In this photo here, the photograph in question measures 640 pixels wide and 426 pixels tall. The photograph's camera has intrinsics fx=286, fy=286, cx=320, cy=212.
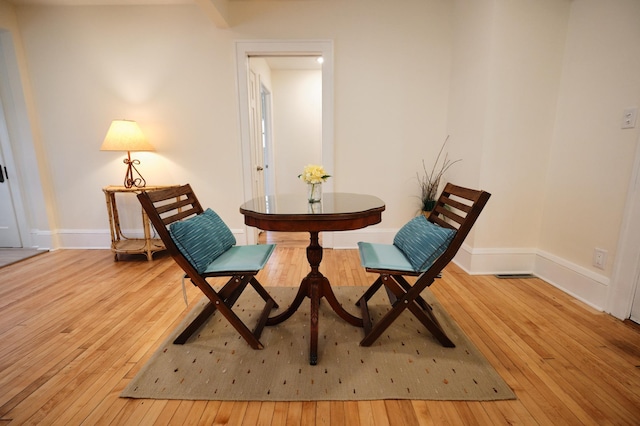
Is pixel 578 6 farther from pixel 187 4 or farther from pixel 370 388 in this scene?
pixel 187 4

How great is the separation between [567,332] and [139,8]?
4.45 meters

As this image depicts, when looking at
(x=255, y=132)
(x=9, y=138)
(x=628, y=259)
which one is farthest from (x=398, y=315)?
(x=9, y=138)

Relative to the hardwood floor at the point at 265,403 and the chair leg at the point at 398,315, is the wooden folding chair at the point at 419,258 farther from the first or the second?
the hardwood floor at the point at 265,403

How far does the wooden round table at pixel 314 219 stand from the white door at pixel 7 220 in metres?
3.41

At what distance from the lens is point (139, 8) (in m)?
2.86

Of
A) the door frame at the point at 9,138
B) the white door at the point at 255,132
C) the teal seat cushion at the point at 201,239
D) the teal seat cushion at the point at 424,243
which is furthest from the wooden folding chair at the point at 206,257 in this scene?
the door frame at the point at 9,138

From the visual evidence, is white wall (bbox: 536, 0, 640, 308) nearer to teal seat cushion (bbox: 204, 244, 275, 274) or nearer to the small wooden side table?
teal seat cushion (bbox: 204, 244, 275, 274)

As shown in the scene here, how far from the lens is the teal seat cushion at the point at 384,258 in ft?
4.98

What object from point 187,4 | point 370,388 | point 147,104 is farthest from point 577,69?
point 147,104

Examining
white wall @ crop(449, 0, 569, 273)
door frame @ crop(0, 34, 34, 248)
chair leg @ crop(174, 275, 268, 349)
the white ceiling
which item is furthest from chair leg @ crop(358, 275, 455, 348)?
door frame @ crop(0, 34, 34, 248)

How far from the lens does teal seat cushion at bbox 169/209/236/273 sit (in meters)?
1.50

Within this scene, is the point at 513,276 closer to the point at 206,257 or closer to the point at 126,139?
the point at 206,257

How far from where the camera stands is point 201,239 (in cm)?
160

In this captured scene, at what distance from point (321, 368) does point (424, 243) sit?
835mm
